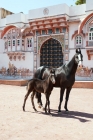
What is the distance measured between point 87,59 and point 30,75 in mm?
5585

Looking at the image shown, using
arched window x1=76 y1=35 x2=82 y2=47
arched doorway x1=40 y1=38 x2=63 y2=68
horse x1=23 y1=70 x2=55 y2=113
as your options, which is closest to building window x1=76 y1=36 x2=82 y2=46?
arched window x1=76 y1=35 x2=82 y2=47

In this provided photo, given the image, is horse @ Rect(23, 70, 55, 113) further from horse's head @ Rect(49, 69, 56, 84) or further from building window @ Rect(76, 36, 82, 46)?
building window @ Rect(76, 36, 82, 46)

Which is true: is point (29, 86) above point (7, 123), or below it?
above

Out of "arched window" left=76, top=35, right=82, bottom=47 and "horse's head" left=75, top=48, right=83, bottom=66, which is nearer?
"horse's head" left=75, top=48, right=83, bottom=66

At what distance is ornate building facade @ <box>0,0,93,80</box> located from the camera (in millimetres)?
15422

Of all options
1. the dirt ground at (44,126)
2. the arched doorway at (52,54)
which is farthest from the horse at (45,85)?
the arched doorway at (52,54)

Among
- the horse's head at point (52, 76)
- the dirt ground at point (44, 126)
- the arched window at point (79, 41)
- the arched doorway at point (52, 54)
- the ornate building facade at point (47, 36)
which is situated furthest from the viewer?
the arched doorway at point (52, 54)

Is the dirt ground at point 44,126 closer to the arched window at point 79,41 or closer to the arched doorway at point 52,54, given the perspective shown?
the arched window at point 79,41

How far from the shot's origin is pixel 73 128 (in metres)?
3.99

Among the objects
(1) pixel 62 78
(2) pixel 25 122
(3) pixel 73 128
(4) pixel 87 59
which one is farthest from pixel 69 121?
(4) pixel 87 59

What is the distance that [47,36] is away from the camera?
17.3 metres

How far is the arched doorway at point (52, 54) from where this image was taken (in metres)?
17.0

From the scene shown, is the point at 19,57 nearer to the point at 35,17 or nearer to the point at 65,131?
the point at 35,17

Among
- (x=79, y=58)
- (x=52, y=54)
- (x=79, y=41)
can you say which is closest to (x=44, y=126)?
(x=79, y=58)
